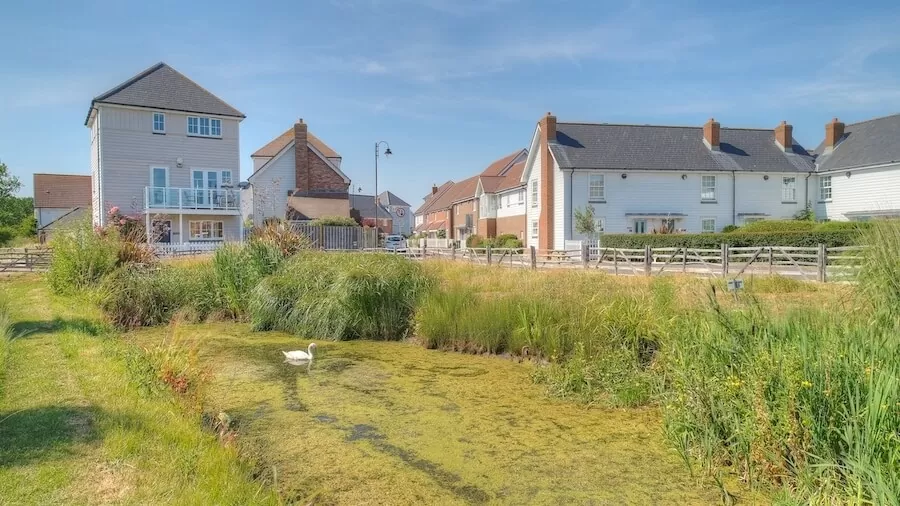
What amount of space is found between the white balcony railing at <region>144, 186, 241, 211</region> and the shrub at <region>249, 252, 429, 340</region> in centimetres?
1994

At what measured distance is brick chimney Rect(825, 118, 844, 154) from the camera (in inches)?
1444

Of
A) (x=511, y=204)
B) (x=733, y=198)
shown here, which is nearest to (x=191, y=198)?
(x=511, y=204)

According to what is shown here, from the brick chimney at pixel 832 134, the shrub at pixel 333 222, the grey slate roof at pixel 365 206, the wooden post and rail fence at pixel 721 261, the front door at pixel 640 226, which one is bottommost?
the wooden post and rail fence at pixel 721 261

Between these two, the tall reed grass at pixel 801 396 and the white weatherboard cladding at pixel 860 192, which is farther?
the white weatherboard cladding at pixel 860 192

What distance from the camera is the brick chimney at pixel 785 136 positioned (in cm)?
3685

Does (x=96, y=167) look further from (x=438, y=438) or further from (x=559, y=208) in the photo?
(x=438, y=438)

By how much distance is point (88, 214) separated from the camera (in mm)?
16172

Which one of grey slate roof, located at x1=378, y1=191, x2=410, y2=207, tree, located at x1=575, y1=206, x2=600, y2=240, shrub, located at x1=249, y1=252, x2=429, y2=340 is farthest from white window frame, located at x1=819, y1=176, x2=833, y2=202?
grey slate roof, located at x1=378, y1=191, x2=410, y2=207

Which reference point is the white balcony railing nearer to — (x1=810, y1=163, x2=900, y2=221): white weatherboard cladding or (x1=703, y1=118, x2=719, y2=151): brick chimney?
(x1=703, y1=118, x2=719, y2=151): brick chimney

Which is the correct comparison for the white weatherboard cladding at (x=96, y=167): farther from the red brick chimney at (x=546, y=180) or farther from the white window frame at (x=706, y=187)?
the white window frame at (x=706, y=187)

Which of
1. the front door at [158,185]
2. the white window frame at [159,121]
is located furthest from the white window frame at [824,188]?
the white window frame at [159,121]

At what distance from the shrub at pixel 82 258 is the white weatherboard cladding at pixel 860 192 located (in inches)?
1308

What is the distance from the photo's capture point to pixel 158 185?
32625 mm

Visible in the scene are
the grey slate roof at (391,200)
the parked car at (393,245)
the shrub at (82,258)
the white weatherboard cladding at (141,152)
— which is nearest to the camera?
the shrub at (82,258)
